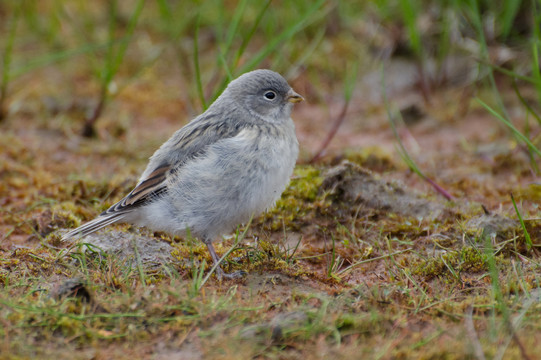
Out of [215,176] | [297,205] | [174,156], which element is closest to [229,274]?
[215,176]

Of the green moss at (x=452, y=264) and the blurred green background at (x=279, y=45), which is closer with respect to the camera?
the green moss at (x=452, y=264)

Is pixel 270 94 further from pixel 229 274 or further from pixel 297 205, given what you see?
pixel 229 274

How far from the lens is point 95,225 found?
4.43m

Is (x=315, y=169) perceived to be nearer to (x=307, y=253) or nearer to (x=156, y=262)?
(x=307, y=253)

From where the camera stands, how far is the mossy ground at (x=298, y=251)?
3164mm

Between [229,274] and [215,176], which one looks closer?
[229,274]

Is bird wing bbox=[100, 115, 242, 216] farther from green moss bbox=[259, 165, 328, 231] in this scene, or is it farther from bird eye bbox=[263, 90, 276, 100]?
green moss bbox=[259, 165, 328, 231]

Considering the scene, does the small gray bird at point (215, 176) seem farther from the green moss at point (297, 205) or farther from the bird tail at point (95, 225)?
the green moss at point (297, 205)

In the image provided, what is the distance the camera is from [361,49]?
27.1ft

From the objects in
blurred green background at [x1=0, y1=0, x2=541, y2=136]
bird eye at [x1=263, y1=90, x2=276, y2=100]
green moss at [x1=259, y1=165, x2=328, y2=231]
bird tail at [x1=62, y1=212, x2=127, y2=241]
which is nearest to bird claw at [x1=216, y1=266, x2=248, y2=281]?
green moss at [x1=259, y1=165, x2=328, y2=231]

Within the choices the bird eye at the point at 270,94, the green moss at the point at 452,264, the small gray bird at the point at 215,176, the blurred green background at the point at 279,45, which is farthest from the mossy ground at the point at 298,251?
the bird eye at the point at 270,94

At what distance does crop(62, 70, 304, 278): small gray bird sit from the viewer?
4234 mm

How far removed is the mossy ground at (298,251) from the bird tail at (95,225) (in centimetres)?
14

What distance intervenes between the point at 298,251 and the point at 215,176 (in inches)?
33.2
